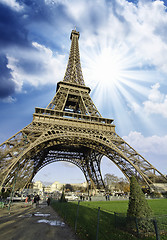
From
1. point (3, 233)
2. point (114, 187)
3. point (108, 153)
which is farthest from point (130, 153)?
point (114, 187)

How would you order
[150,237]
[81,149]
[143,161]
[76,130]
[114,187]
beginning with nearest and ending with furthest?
[150,237]
[143,161]
[76,130]
[81,149]
[114,187]

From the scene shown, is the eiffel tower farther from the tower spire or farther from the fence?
the fence

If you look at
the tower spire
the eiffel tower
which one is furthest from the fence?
the tower spire

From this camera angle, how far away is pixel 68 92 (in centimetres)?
3728

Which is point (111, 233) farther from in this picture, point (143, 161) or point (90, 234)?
point (143, 161)

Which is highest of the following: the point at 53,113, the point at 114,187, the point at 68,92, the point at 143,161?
the point at 68,92

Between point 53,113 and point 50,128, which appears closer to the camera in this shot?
point 50,128

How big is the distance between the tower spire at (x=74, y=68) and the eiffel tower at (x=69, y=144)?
0.41 m

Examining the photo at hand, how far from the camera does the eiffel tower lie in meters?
22.4

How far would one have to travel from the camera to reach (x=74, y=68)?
152ft

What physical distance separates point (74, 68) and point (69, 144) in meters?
25.7

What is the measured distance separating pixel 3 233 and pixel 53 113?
24.5 m

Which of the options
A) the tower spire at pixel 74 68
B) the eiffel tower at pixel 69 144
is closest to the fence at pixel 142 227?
the eiffel tower at pixel 69 144

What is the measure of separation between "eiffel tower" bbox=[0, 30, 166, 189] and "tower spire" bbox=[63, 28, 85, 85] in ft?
1.35
